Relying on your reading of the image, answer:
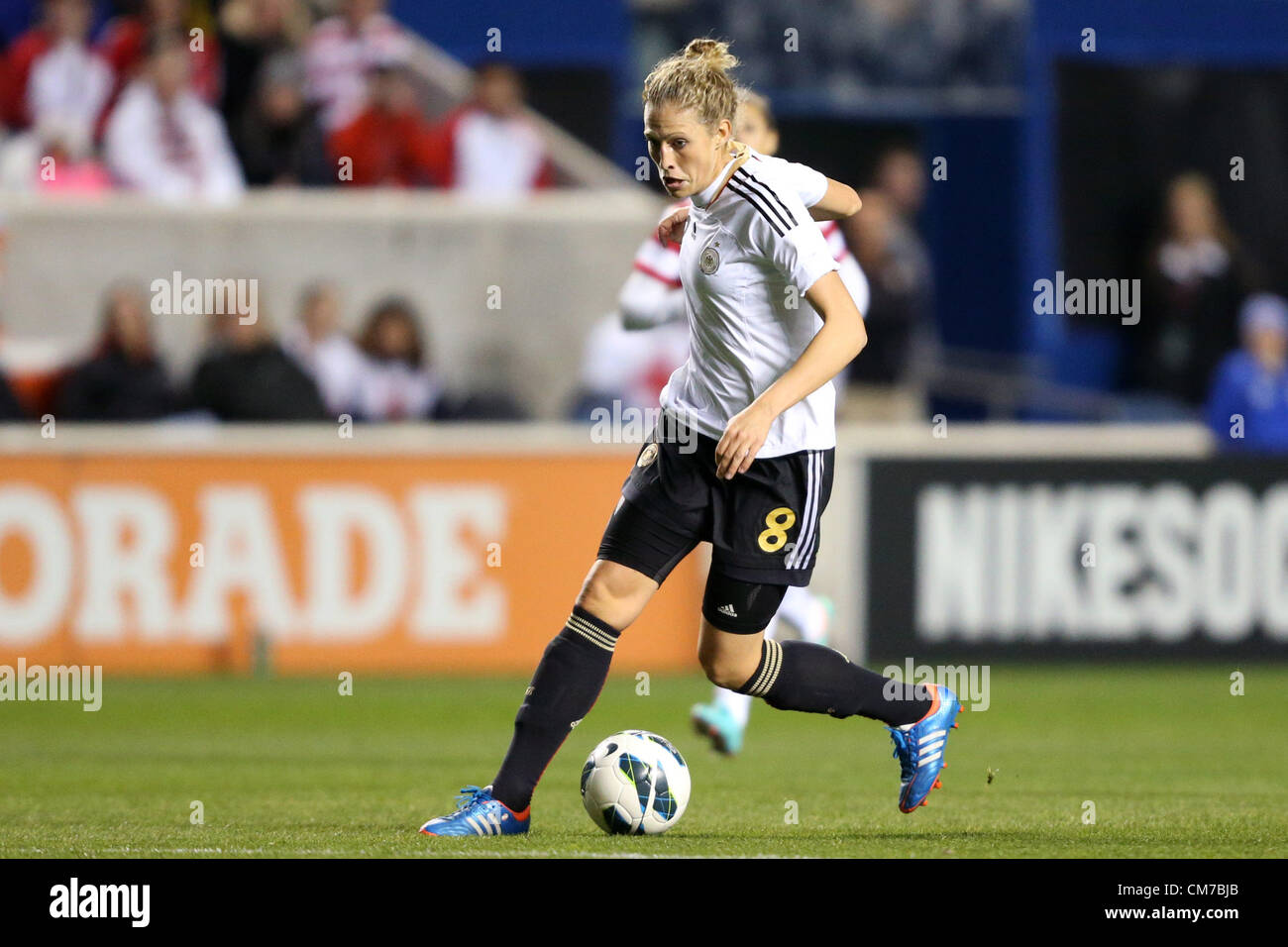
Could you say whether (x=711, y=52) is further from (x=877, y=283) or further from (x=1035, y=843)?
(x=877, y=283)

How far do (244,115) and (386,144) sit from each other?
104 centimetres

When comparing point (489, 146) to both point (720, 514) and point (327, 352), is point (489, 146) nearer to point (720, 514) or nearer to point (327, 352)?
point (327, 352)

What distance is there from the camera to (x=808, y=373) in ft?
19.0

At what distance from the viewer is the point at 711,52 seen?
5.97m

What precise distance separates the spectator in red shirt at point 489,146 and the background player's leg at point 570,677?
31.7ft

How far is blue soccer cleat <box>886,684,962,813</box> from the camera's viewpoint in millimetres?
6613

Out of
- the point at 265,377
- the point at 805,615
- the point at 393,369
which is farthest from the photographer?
the point at 393,369

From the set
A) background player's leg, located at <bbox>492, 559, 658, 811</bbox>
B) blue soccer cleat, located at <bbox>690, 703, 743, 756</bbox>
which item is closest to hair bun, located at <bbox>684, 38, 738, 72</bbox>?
background player's leg, located at <bbox>492, 559, 658, 811</bbox>

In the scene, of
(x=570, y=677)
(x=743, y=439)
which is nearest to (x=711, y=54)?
(x=743, y=439)

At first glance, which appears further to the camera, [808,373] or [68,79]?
[68,79]

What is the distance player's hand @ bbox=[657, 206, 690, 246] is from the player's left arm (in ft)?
2.42

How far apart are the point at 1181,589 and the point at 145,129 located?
7.56 m
